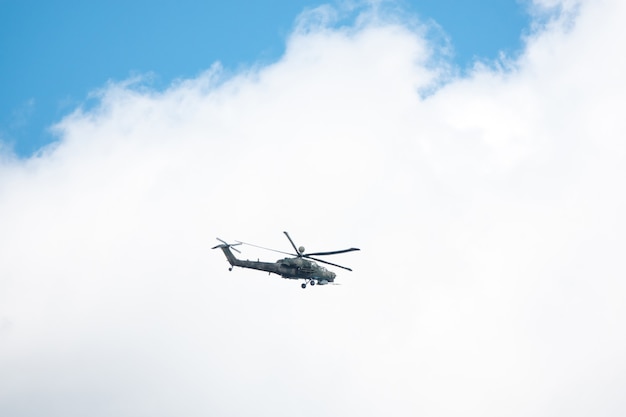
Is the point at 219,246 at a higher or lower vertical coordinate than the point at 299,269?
higher

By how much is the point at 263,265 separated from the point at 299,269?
6.83 meters

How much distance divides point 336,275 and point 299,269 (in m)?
6.83

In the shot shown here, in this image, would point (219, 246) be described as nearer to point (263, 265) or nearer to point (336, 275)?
point (263, 265)

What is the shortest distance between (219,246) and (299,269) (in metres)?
15.0

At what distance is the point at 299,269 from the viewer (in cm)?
11281

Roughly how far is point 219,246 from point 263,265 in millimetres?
8382

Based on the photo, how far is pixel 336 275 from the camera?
116 meters

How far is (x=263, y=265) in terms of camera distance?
116250 millimetres

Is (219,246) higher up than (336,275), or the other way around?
(219,246)

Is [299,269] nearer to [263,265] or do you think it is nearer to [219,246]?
[263,265]

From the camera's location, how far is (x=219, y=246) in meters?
119

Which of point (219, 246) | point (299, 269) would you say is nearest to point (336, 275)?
point (299, 269)

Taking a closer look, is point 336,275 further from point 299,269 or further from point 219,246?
point 219,246

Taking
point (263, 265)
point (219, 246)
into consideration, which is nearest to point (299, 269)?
point (263, 265)
